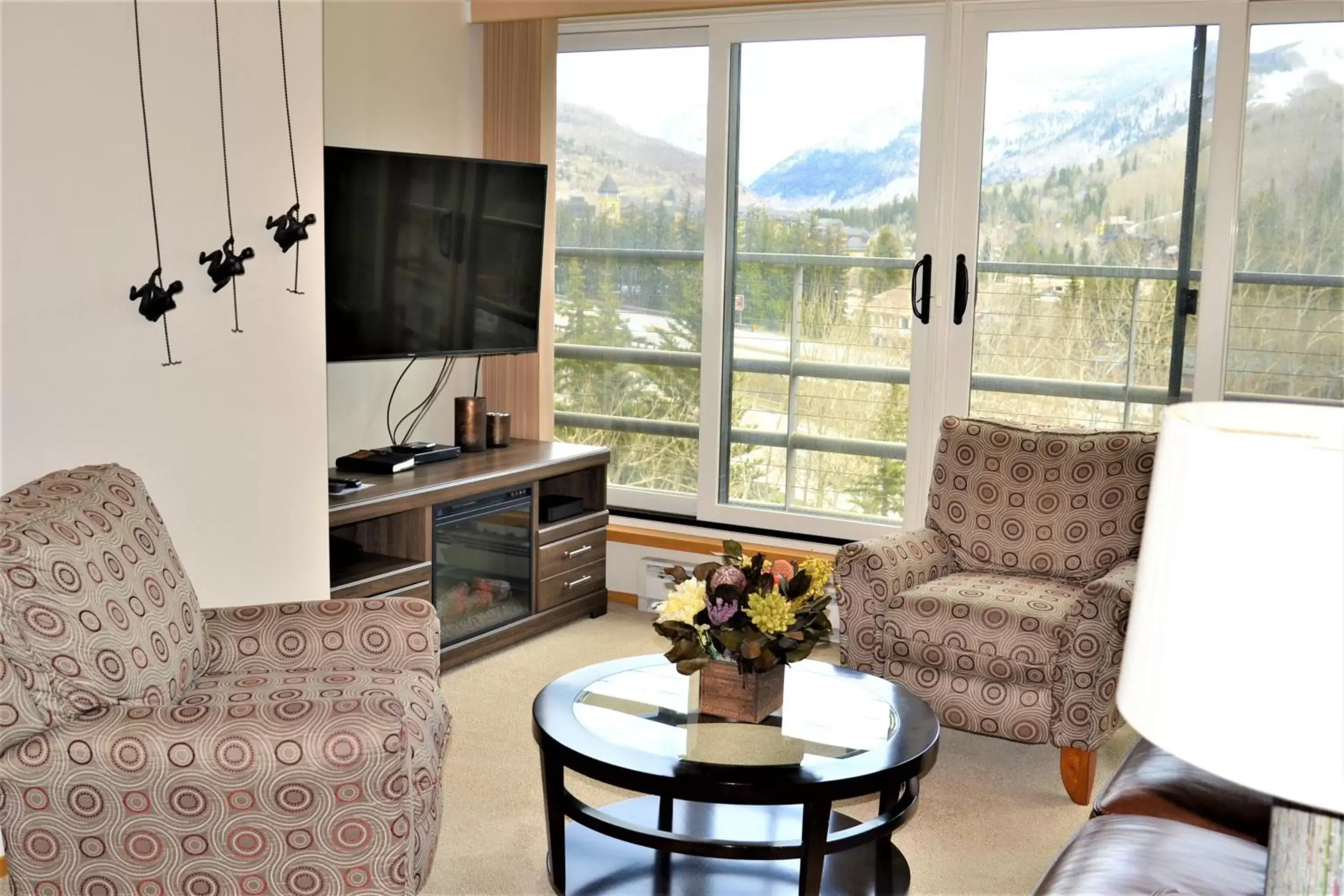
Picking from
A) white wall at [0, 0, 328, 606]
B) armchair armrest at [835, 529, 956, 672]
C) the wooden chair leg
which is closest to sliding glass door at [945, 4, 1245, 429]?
armchair armrest at [835, 529, 956, 672]

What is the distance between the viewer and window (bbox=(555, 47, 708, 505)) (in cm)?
532

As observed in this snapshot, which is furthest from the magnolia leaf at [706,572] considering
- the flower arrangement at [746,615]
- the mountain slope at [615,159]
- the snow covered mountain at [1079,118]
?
the mountain slope at [615,159]

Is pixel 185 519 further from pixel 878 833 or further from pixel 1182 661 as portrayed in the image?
pixel 1182 661

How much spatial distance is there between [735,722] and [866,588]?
3.25 feet

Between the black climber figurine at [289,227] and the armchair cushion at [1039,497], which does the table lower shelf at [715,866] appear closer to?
the armchair cushion at [1039,497]

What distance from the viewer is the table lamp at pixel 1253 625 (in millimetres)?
908

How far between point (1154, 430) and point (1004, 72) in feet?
4.62

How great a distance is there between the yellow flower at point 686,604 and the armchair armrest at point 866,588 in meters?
0.86

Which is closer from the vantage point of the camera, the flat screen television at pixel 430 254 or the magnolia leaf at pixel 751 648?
the magnolia leaf at pixel 751 648

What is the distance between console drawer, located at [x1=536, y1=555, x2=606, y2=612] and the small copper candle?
0.59m

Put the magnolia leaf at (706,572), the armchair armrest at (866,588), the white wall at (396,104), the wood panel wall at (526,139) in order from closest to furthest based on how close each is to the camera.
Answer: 1. the magnolia leaf at (706,572)
2. the armchair armrest at (866,588)
3. the white wall at (396,104)
4. the wood panel wall at (526,139)

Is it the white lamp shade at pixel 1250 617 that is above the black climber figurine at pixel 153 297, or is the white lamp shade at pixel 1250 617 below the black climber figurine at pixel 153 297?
below

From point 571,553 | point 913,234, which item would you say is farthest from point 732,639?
point 913,234

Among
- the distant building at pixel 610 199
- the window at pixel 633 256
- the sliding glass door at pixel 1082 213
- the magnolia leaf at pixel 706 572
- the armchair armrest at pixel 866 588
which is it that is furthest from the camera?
the distant building at pixel 610 199
